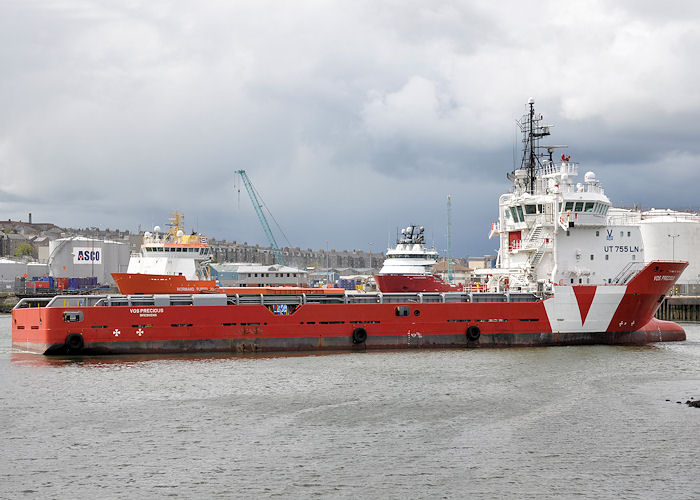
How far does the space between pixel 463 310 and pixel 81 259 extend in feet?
235

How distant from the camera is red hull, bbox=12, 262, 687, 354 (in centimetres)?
2955

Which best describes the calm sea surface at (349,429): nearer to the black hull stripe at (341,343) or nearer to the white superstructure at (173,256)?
the black hull stripe at (341,343)

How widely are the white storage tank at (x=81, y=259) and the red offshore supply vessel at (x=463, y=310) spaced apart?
199 feet

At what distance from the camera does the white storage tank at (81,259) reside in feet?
297

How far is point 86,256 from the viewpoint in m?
92.3

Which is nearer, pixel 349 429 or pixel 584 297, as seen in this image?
pixel 349 429

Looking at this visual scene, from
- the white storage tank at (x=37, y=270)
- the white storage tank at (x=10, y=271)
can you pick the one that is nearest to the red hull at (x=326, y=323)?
the white storage tank at (x=10, y=271)

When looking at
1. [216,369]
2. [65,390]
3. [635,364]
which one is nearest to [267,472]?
[65,390]

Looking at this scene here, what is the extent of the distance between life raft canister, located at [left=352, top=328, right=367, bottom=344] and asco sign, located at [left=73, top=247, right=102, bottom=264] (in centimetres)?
6829

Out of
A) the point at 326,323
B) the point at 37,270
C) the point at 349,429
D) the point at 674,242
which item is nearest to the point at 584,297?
the point at 326,323

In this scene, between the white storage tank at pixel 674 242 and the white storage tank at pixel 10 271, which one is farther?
the white storage tank at pixel 10 271

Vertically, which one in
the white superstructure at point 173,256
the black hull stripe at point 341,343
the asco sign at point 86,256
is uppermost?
the asco sign at point 86,256

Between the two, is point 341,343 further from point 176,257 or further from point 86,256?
point 86,256

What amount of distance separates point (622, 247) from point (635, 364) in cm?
857
